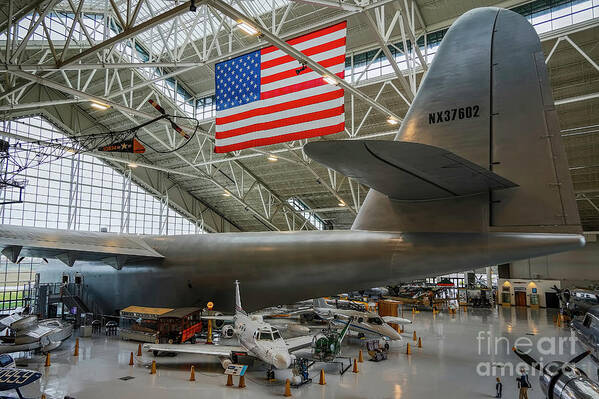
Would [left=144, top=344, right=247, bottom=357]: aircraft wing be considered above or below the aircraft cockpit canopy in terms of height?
below

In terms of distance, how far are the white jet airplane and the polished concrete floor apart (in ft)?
2.21

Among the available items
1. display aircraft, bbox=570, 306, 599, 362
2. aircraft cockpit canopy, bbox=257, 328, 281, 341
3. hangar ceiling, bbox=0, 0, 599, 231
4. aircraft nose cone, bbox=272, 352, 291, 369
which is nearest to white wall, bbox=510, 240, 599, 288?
hangar ceiling, bbox=0, 0, 599, 231

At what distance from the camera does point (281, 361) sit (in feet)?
38.3

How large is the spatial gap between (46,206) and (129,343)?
28.6m

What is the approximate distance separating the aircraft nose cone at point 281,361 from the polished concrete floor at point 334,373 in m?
0.73

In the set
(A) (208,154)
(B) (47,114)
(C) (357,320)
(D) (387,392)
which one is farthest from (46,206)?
(D) (387,392)

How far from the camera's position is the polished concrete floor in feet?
37.2

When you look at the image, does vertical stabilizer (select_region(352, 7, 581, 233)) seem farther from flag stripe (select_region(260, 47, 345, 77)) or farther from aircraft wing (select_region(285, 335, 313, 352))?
aircraft wing (select_region(285, 335, 313, 352))

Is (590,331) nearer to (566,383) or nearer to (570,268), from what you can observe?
(566,383)

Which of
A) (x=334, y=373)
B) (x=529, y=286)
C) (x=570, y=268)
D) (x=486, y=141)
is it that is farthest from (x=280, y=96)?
(x=570, y=268)

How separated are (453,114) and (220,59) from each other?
14796 mm

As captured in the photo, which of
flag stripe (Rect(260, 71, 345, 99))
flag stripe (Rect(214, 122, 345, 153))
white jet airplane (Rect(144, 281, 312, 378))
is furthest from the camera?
flag stripe (Rect(260, 71, 345, 99))

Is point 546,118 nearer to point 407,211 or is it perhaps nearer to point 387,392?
point 407,211

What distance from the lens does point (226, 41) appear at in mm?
29875
